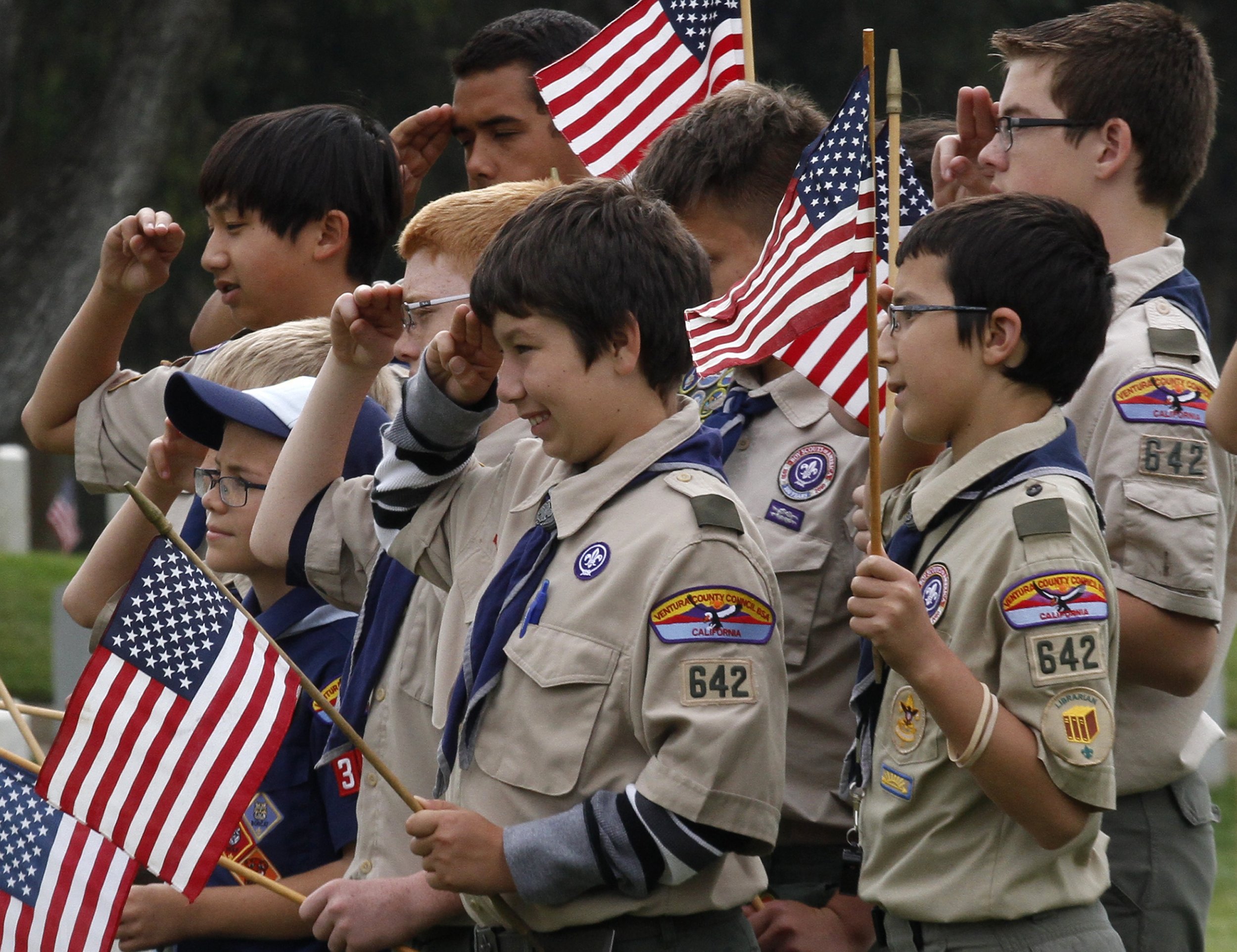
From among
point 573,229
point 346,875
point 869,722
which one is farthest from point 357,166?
point 869,722

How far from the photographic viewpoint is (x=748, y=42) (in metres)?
4.18

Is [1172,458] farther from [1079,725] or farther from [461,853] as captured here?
[461,853]

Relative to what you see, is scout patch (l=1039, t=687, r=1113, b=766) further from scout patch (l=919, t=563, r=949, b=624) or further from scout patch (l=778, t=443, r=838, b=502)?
scout patch (l=778, t=443, r=838, b=502)

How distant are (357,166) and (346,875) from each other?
6.28ft


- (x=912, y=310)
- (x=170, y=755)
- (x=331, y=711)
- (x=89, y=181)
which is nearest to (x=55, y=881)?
(x=170, y=755)

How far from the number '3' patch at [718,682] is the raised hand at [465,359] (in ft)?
2.27

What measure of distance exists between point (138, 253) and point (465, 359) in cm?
147

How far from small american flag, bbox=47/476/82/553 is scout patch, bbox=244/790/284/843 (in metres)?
15.0

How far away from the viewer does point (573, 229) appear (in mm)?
2850

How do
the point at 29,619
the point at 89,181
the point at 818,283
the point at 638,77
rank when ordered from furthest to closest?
the point at 89,181 < the point at 29,619 < the point at 638,77 < the point at 818,283

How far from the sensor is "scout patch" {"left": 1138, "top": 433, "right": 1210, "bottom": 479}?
284cm

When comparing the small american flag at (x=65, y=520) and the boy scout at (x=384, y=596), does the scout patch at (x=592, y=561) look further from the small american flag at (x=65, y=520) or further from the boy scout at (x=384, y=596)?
the small american flag at (x=65, y=520)

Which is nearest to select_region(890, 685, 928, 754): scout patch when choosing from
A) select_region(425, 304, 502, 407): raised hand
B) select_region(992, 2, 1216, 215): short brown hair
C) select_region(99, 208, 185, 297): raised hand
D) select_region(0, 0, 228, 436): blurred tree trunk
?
select_region(425, 304, 502, 407): raised hand

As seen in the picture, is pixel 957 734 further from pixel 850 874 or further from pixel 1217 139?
pixel 1217 139
